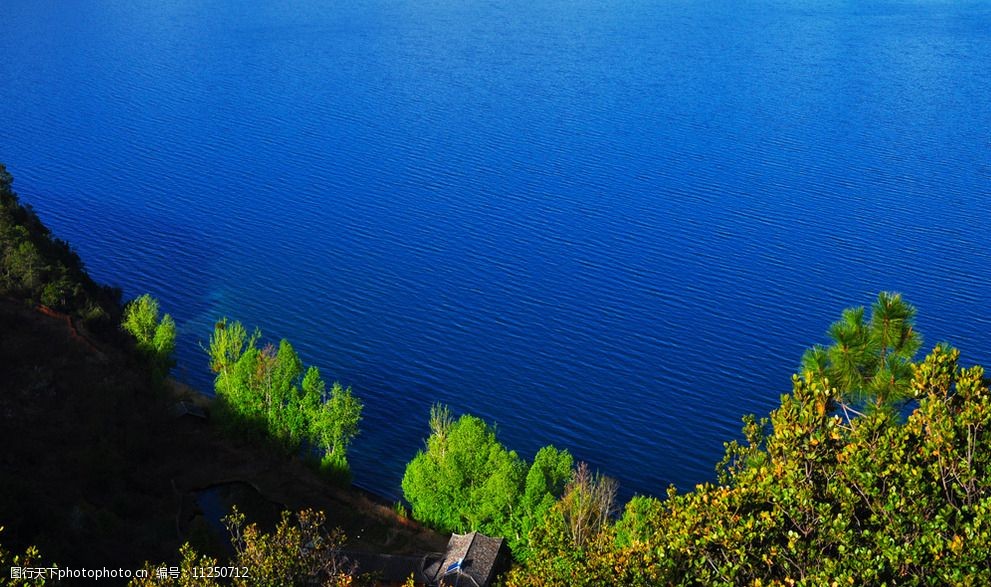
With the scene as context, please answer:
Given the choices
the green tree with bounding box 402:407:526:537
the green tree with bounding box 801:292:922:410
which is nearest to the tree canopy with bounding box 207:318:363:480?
the green tree with bounding box 402:407:526:537

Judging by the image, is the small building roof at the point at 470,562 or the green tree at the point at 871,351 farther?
the small building roof at the point at 470,562

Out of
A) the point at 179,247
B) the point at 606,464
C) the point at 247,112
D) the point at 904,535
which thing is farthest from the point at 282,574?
the point at 247,112

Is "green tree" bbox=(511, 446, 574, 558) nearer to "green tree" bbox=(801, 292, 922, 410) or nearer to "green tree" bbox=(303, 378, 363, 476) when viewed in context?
"green tree" bbox=(303, 378, 363, 476)

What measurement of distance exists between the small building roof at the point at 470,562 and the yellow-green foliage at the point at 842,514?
1432 centimetres

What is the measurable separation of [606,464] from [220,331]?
58.3 ft

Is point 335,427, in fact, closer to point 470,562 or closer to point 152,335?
point 470,562

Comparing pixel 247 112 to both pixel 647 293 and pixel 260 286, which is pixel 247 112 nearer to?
pixel 260 286

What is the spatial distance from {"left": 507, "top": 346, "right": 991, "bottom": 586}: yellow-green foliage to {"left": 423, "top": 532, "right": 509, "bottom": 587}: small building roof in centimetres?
1432

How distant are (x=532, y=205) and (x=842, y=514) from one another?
5040 centimetres

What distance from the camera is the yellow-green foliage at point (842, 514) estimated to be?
15305 millimetres

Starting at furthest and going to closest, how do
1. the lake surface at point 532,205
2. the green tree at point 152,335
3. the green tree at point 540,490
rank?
the lake surface at point 532,205 → the green tree at point 152,335 → the green tree at point 540,490

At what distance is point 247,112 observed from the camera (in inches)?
3386

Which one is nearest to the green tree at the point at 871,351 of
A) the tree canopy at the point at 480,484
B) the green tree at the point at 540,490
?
the green tree at the point at 540,490

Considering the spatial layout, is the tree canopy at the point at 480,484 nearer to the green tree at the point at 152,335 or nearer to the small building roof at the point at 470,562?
the small building roof at the point at 470,562
